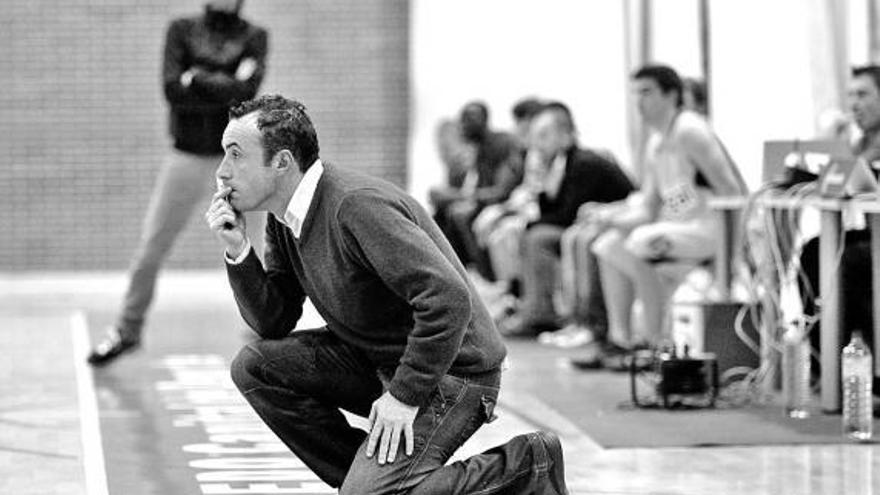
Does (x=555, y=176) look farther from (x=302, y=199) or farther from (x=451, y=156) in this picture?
(x=302, y=199)

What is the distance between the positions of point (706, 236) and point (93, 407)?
8.63 feet

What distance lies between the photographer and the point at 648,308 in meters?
7.72

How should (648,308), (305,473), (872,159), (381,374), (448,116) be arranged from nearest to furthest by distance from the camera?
1. (381,374)
2. (305,473)
3. (872,159)
4. (648,308)
5. (448,116)

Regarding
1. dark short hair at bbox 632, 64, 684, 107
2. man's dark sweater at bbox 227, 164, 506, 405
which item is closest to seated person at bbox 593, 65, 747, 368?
dark short hair at bbox 632, 64, 684, 107

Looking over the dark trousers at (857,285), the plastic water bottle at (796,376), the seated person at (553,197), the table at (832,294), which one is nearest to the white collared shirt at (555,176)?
the seated person at (553,197)

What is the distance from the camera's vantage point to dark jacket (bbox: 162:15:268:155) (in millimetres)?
7359

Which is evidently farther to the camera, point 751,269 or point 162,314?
point 162,314

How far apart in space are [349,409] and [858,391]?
1.93 meters

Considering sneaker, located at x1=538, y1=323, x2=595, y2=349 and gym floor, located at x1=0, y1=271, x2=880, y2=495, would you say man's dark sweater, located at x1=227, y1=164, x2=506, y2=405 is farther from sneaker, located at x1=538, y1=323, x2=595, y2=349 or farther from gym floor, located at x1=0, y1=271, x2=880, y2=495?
sneaker, located at x1=538, y1=323, x2=595, y2=349

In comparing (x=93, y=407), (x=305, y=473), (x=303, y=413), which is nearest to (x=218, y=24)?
(x=93, y=407)

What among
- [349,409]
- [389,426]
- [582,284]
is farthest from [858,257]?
[389,426]

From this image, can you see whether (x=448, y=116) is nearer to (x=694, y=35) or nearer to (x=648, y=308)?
(x=694, y=35)

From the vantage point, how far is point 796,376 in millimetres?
5977

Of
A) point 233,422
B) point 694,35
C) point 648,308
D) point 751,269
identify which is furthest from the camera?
point 694,35
